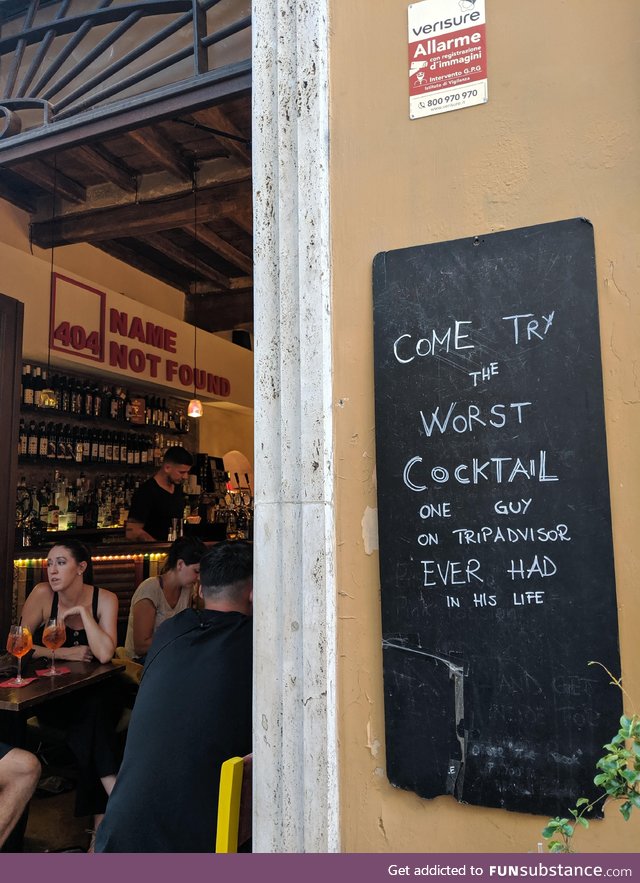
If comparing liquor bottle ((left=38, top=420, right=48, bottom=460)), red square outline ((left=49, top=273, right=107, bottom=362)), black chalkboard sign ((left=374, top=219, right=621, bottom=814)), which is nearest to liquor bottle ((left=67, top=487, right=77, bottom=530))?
liquor bottle ((left=38, top=420, right=48, bottom=460))

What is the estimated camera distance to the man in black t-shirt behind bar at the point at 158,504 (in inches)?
241

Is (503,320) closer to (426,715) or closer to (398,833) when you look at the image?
(426,715)

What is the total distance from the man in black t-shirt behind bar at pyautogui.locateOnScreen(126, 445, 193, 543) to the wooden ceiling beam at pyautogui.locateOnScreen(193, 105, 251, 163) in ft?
9.01

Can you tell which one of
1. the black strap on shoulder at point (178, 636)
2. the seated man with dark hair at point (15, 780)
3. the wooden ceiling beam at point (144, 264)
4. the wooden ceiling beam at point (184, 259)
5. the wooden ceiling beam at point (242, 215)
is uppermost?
→ the wooden ceiling beam at point (144, 264)

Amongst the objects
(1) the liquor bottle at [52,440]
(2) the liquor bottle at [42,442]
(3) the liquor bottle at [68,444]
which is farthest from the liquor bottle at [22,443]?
(3) the liquor bottle at [68,444]

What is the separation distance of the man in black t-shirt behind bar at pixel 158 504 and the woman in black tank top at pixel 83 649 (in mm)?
2513

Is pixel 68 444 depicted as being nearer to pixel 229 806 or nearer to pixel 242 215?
pixel 242 215

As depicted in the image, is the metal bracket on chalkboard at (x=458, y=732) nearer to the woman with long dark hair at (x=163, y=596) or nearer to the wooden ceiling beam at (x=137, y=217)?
the woman with long dark hair at (x=163, y=596)

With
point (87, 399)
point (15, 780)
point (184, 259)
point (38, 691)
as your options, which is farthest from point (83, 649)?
point (184, 259)

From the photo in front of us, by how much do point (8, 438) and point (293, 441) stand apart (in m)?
2.80

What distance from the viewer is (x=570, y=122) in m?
1.76

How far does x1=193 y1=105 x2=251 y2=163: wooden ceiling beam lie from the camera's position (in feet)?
12.5

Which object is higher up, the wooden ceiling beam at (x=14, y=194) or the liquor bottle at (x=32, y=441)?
the wooden ceiling beam at (x=14, y=194)

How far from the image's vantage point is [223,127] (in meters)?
3.98
